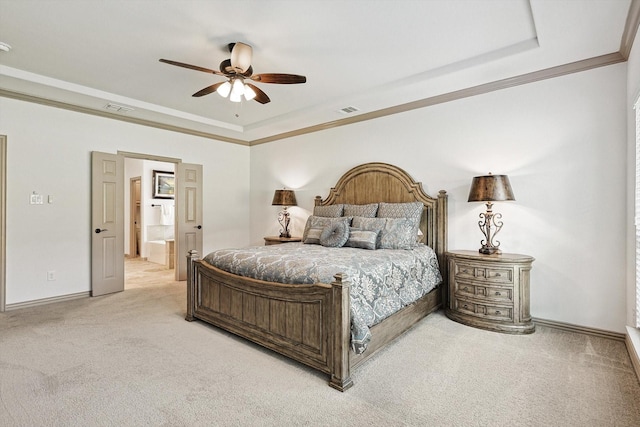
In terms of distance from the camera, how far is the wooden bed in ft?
7.16

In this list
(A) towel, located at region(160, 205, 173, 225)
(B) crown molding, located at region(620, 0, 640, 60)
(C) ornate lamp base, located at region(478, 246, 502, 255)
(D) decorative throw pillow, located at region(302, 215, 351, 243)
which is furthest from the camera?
(A) towel, located at region(160, 205, 173, 225)

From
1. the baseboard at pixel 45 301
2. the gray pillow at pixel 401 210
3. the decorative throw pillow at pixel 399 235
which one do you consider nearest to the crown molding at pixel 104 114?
the baseboard at pixel 45 301

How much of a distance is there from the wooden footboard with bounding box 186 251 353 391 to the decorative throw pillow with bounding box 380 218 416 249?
157 centimetres

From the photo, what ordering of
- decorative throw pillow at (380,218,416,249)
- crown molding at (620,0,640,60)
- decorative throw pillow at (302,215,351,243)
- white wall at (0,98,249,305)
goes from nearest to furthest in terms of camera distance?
crown molding at (620,0,640,60) → decorative throw pillow at (380,218,416,249) → white wall at (0,98,249,305) → decorative throw pillow at (302,215,351,243)

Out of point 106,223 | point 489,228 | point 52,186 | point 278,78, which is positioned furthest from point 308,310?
point 52,186

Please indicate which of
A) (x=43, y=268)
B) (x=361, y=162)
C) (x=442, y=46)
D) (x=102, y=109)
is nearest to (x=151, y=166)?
(x=102, y=109)

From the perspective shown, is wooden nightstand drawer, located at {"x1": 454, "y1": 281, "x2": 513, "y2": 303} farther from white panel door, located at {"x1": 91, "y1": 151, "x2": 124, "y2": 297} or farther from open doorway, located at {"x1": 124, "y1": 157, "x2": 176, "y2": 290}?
open doorway, located at {"x1": 124, "y1": 157, "x2": 176, "y2": 290}

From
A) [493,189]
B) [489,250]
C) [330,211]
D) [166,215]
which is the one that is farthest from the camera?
[166,215]

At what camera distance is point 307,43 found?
9.66 feet

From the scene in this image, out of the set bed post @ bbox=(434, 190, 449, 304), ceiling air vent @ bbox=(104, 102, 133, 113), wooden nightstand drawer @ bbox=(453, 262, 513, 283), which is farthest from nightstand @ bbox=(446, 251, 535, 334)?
ceiling air vent @ bbox=(104, 102, 133, 113)

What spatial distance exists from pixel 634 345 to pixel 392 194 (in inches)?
107

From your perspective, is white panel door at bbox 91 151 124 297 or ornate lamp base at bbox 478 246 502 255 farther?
white panel door at bbox 91 151 124 297

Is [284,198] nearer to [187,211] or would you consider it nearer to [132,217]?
[187,211]

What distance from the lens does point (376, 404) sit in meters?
1.98
